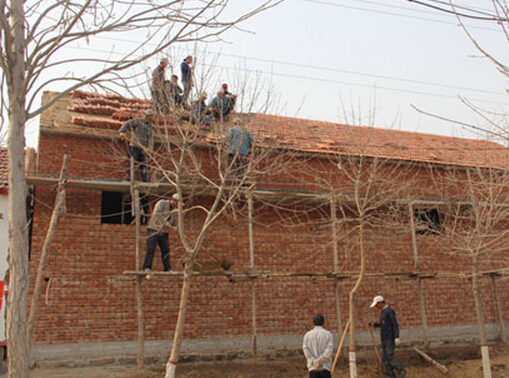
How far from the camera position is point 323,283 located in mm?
13297

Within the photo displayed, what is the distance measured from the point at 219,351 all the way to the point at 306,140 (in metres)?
6.35

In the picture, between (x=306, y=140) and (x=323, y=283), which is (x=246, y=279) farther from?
(x=306, y=140)

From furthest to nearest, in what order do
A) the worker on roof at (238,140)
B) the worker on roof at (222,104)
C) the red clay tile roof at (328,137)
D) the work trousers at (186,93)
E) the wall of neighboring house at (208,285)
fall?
the red clay tile roof at (328,137)
the worker on roof at (222,104)
the work trousers at (186,93)
the wall of neighboring house at (208,285)
the worker on roof at (238,140)

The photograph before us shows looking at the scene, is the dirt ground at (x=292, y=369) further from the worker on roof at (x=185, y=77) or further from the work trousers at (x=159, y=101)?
the worker on roof at (x=185, y=77)

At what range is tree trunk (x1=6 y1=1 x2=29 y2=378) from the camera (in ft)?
18.9

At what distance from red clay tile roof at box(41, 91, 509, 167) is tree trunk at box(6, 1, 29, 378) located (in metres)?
6.11

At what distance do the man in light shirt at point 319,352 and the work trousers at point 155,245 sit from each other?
3.44 meters

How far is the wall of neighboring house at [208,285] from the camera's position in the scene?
36.1 ft

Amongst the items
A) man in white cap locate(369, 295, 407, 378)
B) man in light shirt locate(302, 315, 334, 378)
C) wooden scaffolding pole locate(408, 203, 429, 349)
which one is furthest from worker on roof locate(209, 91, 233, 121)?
man in white cap locate(369, 295, 407, 378)

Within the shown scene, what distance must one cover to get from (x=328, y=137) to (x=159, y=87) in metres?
6.46

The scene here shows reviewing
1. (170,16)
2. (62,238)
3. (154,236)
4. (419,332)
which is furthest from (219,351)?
(170,16)

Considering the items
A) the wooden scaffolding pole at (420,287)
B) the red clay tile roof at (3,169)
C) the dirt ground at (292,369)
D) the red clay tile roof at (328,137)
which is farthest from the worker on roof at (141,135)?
the wooden scaffolding pole at (420,287)

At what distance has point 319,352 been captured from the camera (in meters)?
8.80

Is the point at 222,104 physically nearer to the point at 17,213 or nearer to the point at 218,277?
the point at 218,277
